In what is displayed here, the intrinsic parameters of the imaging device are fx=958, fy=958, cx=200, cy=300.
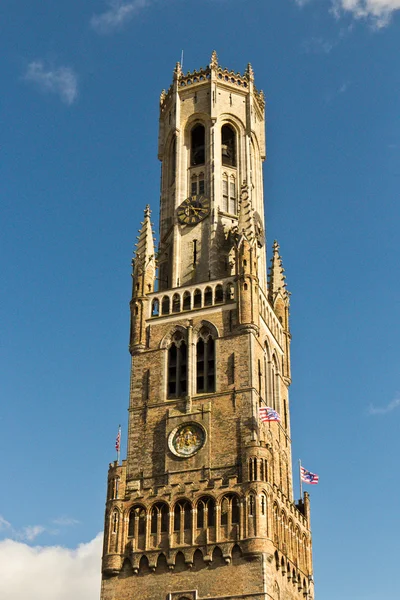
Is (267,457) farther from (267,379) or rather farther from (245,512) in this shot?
(267,379)

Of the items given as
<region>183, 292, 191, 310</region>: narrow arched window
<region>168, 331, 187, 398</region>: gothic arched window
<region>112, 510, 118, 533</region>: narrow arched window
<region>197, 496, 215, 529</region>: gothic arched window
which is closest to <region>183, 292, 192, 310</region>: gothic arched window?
<region>183, 292, 191, 310</region>: narrow arched window

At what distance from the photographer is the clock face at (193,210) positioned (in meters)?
78.3

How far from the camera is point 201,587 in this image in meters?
60.2

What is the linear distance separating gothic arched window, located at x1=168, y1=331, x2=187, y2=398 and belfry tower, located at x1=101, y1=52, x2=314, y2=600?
0.32ft

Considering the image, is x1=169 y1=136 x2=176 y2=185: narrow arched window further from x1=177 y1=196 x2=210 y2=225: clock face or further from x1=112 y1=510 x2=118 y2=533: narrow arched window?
x1=112 y1=510 x2=118 y2=533: narrow arched window

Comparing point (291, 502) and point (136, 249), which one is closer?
point (291, 502)

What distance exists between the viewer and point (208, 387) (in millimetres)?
68438

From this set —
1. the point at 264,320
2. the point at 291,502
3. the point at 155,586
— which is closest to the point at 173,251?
the point at 264,320

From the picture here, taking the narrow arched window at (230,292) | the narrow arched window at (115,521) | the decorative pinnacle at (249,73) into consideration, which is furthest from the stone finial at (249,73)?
the narrow arched window at (115,521)

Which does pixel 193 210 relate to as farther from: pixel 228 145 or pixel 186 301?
pixel 186 301

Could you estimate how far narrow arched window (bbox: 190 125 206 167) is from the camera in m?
83.2

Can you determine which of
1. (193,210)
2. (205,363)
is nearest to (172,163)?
(193,210)

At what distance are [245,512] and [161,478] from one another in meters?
6.97

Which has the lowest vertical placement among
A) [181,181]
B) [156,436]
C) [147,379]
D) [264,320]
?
[156,436]
